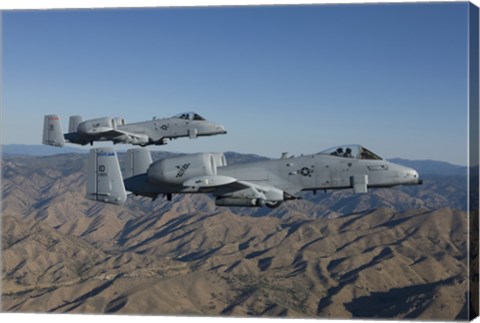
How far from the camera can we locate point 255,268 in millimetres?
140625

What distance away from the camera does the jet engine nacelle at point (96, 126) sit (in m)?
39.5

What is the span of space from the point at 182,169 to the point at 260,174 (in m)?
2.89

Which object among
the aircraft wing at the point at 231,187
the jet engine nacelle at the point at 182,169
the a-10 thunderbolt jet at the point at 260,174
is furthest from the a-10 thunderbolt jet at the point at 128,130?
the aircraft wing at the point at 231,187

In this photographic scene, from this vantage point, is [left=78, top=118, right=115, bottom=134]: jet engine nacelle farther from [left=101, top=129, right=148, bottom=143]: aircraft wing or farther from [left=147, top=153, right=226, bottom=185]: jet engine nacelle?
[left=147, top=153, right=226, bottom=185]: jet engine nacelle

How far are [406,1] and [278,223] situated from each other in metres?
158

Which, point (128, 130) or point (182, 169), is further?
point (128, 130)

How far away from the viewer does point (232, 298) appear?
359 feet

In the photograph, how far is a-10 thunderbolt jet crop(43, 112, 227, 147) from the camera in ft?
128

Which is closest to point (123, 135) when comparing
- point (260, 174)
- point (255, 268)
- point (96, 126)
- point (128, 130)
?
point (128, 130)

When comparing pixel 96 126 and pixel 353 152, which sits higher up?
pixel 353 152

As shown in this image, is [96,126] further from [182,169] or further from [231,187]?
[231,187]

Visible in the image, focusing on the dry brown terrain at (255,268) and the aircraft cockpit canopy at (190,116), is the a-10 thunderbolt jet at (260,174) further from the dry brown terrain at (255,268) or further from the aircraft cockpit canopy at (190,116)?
the dry brown terrain at (255,268)

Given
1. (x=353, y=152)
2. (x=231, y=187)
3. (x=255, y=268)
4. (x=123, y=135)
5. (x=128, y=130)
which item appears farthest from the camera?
(x=255, y=268)

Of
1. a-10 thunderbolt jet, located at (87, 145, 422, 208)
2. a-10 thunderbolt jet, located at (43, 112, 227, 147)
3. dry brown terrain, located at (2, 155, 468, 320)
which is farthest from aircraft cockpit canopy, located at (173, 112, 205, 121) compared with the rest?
dry brown terrain, located at (2, 155, 468, 320)
